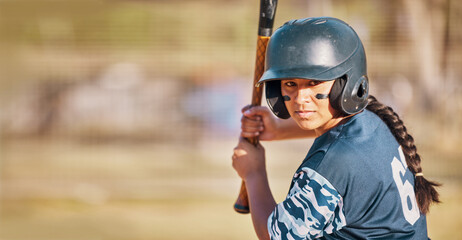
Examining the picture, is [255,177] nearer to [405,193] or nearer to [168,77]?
[405,193]

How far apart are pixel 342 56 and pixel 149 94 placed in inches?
374

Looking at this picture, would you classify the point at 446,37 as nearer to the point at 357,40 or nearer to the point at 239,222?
the point at 239,222

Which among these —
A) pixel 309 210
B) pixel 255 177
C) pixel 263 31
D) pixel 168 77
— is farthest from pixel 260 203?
pixel 168 77

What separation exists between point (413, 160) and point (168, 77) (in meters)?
9.38

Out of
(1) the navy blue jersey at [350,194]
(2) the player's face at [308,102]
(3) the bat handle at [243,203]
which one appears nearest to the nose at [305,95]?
(2) the player's face at [308,102]

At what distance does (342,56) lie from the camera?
6.16 feet

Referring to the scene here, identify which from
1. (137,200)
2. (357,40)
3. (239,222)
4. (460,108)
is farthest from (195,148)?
(357,40)

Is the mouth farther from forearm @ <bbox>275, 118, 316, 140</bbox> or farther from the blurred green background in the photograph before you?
the blurred green background

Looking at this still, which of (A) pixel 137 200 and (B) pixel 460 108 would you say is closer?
(A) pixel 137 200

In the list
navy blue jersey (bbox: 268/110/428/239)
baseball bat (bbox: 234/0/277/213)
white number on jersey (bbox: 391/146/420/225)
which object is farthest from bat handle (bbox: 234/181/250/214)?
white number on jersey (bbox: 391/146/420/225)

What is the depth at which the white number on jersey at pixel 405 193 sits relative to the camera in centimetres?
187

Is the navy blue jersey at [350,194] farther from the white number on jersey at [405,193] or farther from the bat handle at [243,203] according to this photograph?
the bat handle at [243,203]

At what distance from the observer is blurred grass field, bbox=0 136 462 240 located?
658 centimetres

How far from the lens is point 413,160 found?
2.01 metres
